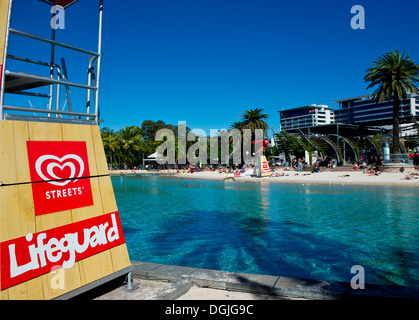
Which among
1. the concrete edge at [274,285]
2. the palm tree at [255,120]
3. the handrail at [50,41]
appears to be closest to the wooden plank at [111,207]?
the concrete edge at [274,285]

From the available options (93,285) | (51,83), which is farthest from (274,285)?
(51,83)

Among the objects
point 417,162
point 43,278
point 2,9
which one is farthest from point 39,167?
point 417,162

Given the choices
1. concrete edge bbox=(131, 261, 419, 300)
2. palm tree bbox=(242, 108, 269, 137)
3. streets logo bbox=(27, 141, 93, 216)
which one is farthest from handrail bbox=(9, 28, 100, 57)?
palm tree bbox=(242, 108, 269, 137)

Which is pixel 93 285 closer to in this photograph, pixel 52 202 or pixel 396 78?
pixel 52 202

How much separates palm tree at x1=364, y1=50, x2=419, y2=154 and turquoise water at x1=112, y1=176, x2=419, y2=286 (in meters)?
23.4

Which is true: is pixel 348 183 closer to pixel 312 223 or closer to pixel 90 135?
pixel 312 223

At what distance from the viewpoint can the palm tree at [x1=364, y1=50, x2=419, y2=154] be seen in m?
36.0

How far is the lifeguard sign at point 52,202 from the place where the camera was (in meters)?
3.38

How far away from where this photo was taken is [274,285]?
14.9 ft

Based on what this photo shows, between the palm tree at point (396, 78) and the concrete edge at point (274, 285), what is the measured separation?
3742cm

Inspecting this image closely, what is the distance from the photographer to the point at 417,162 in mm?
37812

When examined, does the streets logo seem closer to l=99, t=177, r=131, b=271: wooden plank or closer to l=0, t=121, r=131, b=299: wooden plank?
l=0, t=121, r=131, b=299: wooden plank

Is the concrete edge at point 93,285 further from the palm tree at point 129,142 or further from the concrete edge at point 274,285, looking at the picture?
the palm tree at point 129,142

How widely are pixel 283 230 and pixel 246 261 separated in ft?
12.2
